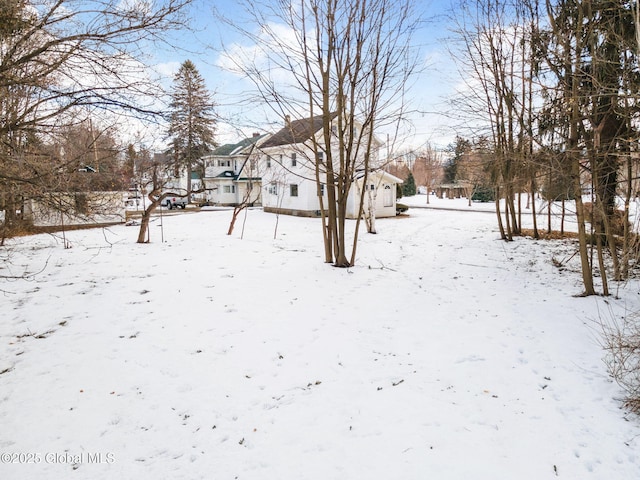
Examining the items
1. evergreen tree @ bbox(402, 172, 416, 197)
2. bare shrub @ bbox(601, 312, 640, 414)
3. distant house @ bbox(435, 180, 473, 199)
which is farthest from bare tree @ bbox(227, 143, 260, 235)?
distant house @ bbox(435, 180, 473, 199)

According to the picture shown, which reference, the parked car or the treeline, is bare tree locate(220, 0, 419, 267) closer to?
the treeline

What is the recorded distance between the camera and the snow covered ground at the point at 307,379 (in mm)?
2916

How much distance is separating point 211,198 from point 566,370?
38.4 metres

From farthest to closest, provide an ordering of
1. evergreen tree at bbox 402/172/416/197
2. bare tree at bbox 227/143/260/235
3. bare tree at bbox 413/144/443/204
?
bare tree at bbox 413/144/443/204 < evergreen tree at bbox 402/172/416/197 < bare tree at bbox 227/143/260/235

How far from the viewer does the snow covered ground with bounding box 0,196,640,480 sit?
292 cm

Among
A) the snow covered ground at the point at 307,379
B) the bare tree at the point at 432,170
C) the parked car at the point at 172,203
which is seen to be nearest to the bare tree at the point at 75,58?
the snow covered ground at the point at 307,379

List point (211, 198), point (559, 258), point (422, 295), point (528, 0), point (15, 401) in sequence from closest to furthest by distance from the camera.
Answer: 1. point (15, 401)
2. point (422, 295)
3. point (528, 0)
4. point (559, 258)
5. point (211, 198)

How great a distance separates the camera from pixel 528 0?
7801 mm

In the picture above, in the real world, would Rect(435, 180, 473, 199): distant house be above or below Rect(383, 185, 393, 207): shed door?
above

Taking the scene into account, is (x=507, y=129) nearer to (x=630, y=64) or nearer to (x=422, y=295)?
(x=630, y=64)

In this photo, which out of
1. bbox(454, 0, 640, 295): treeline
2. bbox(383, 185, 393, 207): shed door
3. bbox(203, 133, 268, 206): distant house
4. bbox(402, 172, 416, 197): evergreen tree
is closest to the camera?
bbox(454, 0, 640, 295): treeline

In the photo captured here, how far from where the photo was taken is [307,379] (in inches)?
164

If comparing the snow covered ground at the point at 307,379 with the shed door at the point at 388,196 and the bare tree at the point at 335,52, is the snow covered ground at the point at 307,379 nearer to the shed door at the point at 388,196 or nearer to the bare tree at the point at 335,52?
the bare tree at the point at 335,52

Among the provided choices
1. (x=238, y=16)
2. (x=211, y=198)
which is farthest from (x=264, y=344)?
(x=211, y=198)
